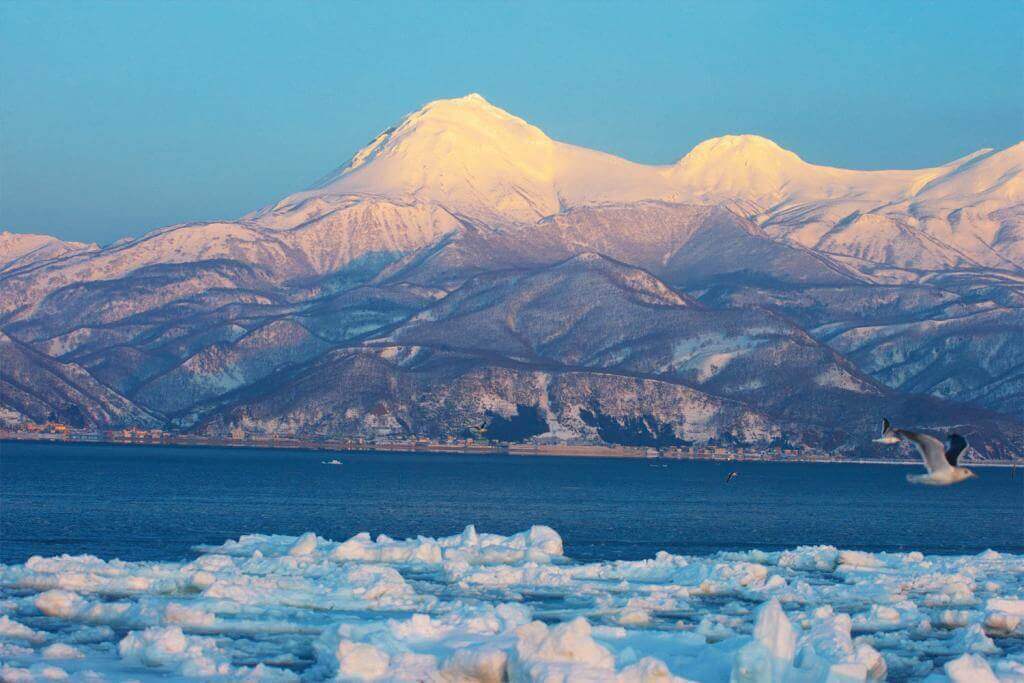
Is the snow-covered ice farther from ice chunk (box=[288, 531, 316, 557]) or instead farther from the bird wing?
the bird wing

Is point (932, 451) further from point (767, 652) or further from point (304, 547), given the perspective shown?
point (304, 547)

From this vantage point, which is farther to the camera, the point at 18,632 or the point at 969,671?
the point at 18,632

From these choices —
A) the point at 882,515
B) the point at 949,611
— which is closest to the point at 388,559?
the point at 949,611

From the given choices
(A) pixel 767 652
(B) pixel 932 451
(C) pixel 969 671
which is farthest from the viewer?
(C) pixel 969 671

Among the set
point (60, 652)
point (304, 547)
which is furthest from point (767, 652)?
point (304, 547)

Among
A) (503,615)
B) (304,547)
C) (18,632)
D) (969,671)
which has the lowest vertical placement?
(18,632)

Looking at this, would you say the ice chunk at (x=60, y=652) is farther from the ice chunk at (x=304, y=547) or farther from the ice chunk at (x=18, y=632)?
the ice chunk at (x=304, y=547)
